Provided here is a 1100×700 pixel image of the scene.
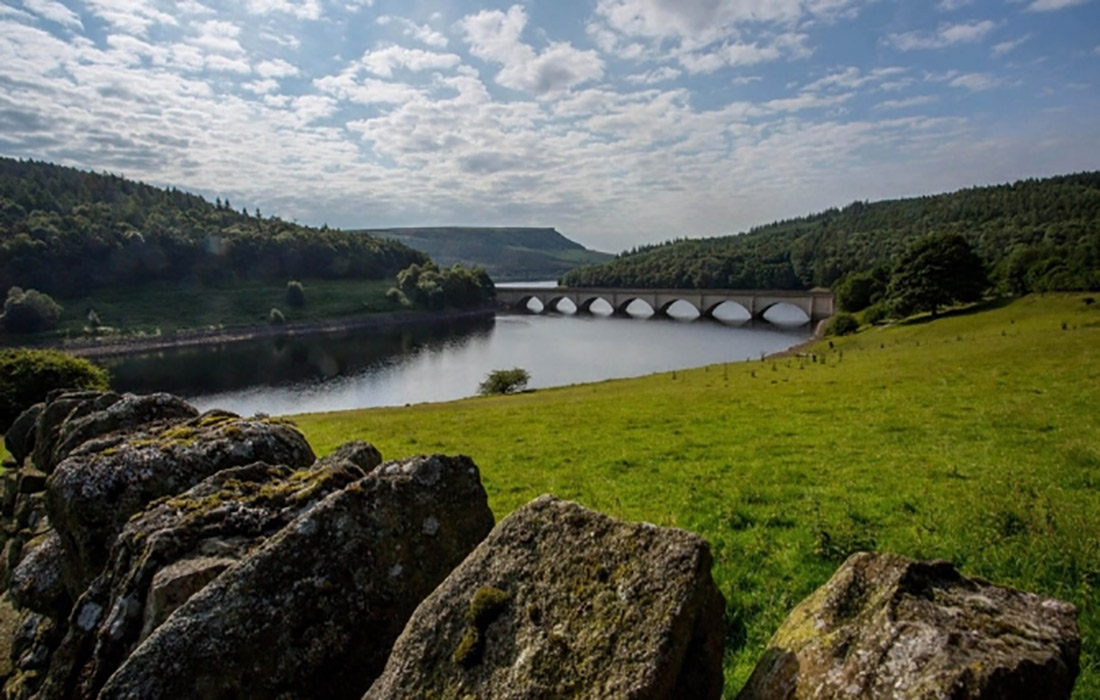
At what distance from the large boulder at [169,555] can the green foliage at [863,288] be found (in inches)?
4086

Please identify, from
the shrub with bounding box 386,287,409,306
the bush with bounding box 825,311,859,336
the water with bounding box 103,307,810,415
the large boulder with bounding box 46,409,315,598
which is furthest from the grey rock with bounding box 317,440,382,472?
the shrub with bounding box 386,287,409,306

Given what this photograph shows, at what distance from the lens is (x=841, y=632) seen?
338 centimetres

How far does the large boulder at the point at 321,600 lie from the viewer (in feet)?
14.1

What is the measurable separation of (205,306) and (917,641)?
167m

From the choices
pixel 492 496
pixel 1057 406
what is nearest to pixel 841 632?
pixel 492 496

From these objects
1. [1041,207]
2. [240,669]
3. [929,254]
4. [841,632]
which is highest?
[1041,207]

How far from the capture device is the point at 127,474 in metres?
7.01

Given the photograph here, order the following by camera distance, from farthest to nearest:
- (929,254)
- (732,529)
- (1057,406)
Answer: (929,254), (1057,406), (732,529)

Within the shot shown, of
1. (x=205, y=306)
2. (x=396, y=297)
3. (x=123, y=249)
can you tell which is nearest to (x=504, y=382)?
(x=396, y=297)

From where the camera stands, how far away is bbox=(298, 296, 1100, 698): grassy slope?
8.09 m

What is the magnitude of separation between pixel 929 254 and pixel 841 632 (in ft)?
264

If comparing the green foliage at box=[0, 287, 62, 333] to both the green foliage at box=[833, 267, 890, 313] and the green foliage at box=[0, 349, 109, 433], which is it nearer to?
the green foliage at box=[0, 349, 109, 433]

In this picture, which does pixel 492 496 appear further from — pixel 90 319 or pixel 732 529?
pixel 90 319

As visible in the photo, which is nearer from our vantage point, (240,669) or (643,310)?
(240,669)
